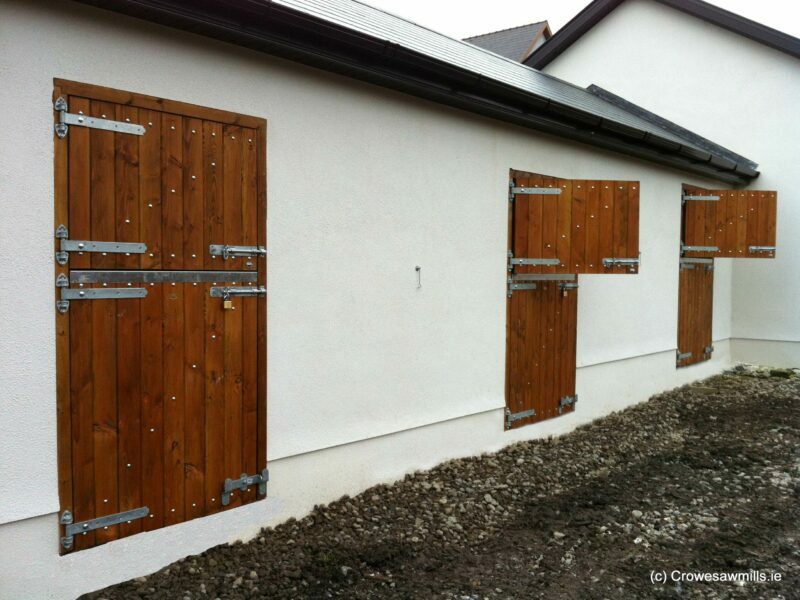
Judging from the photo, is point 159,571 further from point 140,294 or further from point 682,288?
point 682,288

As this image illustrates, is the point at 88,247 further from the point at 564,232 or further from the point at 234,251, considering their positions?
the point at 564,232

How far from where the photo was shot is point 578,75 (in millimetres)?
11836

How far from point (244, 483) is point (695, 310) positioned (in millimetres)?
7280

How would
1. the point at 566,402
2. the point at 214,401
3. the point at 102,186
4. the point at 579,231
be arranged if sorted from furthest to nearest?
the point at 566,402 → the point at 579,231 → the point at 214,401 → the point at 102,186

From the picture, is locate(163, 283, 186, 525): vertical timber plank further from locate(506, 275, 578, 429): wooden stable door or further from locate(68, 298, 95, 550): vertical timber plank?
locate(506, 275, 578, 429): wooden stable door

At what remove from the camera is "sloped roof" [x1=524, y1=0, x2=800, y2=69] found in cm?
945

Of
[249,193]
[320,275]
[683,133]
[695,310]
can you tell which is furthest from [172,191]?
[683,133]

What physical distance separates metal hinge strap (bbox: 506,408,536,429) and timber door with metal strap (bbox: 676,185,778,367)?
3586mm

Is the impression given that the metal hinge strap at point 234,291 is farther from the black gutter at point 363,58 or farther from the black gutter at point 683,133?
the black gutter at point 683,133

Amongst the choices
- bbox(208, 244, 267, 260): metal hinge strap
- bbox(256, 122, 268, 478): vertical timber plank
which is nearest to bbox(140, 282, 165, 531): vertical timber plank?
bbox(208, 244, 267, 260): metal hinge strap

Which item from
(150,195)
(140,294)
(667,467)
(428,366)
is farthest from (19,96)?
(667,467)

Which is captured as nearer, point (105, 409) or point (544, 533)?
point (105, 409)

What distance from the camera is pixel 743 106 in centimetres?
1005

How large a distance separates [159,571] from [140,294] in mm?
1397
